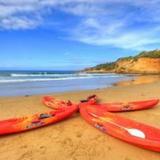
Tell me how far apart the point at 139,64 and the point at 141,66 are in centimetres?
106

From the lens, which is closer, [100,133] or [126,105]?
[100,133]

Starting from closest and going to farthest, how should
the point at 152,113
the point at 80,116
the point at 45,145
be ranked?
the point at 45,145, the point at 80,116, the point at 152,113

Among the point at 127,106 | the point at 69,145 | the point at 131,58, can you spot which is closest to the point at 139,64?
the point at 131,58

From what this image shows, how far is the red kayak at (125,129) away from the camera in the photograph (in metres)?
3.92

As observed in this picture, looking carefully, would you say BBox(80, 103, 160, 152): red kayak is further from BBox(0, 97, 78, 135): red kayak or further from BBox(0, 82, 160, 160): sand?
BBox(0, 97, 78, 135): red kayak

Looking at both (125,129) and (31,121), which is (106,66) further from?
(125,129)

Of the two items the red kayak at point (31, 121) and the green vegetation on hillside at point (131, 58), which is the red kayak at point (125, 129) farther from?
the green vegetation on hillside at point (131, 58)

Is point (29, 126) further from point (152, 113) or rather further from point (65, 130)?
point (152, 113)

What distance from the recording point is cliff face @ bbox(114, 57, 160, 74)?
55.6 metres

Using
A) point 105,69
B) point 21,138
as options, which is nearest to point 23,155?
point 21,138

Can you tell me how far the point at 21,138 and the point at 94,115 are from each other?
5.27ft

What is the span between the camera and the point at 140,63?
189ft

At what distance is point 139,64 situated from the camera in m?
57.8

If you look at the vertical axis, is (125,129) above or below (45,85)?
above
